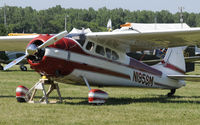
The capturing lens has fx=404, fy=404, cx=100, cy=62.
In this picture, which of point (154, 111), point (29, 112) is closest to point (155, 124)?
point (154, 111)

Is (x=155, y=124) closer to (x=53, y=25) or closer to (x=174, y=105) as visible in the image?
(x=174, y=105)

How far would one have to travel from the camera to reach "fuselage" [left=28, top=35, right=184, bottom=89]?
10102 mm

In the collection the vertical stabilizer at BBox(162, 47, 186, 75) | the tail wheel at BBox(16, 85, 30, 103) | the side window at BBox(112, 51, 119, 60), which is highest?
the side window at BBox(112, 51, 119, 60)

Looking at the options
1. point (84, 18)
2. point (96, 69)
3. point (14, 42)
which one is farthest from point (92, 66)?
point (84, 18)

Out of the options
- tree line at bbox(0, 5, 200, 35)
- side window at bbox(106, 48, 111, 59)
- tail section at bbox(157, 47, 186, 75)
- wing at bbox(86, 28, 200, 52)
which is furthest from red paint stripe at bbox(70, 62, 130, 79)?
tree line at bbox(0, 5, 200, 35)

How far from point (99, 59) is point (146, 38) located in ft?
4.67

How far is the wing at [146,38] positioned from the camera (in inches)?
417

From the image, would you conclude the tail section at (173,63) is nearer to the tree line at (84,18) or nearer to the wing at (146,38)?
the wing at (146,38)

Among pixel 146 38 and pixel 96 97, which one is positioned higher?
pixel 146 38

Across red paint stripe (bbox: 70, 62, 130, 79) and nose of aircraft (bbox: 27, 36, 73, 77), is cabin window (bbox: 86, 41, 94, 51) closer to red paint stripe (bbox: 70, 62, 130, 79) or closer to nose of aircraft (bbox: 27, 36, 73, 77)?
red paint stripe (bbox: 70, 62, 130, 79)

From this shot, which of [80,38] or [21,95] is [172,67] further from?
[21,95]

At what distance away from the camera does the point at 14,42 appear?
12.8 meters

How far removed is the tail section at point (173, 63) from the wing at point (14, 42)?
4.40m

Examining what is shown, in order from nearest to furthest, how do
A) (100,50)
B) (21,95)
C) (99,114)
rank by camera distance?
1. (99,114)
2. (21,95)
3. (100,50)
